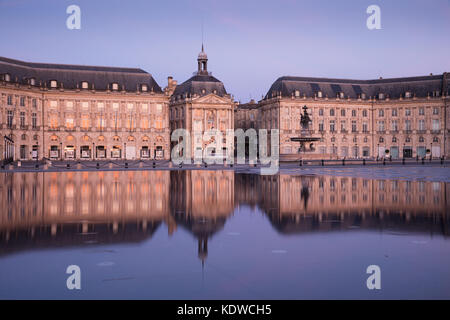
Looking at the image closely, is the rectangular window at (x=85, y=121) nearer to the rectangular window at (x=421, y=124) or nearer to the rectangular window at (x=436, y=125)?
the rectangular window at (x=421, y=124)

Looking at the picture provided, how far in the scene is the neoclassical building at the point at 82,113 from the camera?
83.1 m

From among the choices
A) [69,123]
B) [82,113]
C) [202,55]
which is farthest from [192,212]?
[202,55]

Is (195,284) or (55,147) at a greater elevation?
(55,147)

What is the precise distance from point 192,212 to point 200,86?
8849cm

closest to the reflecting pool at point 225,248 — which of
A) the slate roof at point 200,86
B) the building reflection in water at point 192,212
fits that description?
the building reflection in water at point 192,212

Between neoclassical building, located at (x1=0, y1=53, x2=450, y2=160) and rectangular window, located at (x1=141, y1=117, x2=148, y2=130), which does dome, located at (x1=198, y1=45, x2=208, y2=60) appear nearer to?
neoclassical building, located at (x1=0, y1=53, x2=450, y2=160)

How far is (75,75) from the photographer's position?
297 ft

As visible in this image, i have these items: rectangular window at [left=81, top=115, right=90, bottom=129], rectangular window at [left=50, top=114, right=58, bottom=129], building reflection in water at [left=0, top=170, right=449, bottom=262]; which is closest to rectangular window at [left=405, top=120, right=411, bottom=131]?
rectangular window at [left=81, top=115, right=90, bottom=129]

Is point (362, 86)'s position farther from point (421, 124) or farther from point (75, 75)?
point (75, 75)

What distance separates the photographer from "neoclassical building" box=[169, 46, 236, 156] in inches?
4038

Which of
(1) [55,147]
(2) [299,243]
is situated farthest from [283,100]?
(2) [299,243]

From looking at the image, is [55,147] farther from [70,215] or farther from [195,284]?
[195,284]

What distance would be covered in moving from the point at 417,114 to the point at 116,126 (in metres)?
64.4
